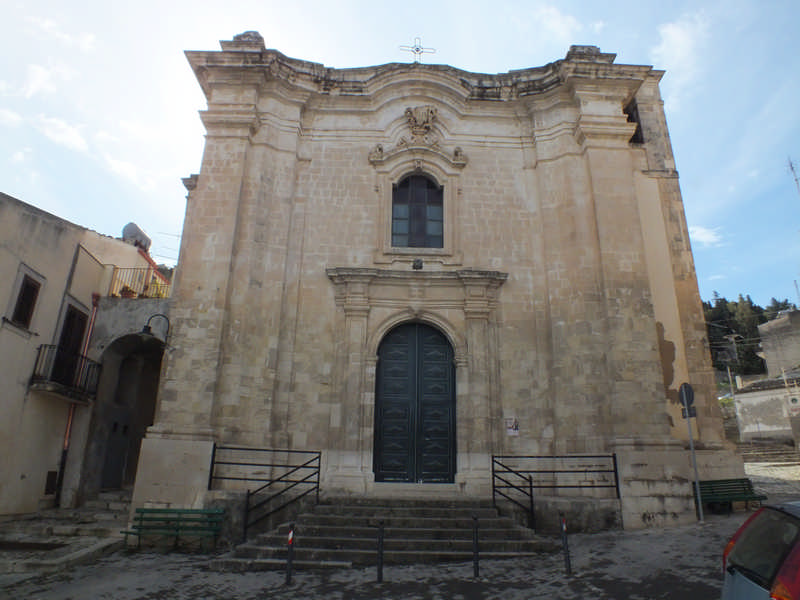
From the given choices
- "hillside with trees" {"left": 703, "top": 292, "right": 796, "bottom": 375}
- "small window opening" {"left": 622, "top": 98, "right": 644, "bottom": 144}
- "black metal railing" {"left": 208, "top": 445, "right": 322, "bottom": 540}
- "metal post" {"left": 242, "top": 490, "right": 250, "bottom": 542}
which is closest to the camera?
"metal post" {"left": 242, "top": 490, "right": 250, "bottom": 542}

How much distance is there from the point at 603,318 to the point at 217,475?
8317mm

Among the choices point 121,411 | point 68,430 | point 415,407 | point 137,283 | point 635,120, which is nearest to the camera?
point 415,407

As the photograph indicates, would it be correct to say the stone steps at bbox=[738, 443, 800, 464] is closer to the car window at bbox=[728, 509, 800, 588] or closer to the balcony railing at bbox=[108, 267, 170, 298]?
the car window at bbox=[728, 509, 800, 588]

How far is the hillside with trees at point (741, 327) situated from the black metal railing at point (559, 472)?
38688mm

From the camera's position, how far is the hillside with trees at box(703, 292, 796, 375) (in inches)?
1934

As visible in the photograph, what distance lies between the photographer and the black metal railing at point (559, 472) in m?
10.4

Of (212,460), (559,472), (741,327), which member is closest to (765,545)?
(559,472)

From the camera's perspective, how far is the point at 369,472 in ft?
36.2

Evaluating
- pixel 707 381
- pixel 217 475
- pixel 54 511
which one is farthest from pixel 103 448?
pixel 707 381

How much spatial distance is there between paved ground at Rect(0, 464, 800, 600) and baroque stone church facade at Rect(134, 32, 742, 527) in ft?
6.44

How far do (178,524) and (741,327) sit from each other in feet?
186

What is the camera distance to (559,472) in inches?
431

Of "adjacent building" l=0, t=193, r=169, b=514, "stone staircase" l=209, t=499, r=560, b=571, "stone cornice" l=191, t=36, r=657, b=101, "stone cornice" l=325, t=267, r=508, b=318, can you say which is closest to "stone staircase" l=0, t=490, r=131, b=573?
"adjacent building" l=0, t=193, r=169, b=514

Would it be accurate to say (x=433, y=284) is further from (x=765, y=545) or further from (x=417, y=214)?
(x=765, y=545)
